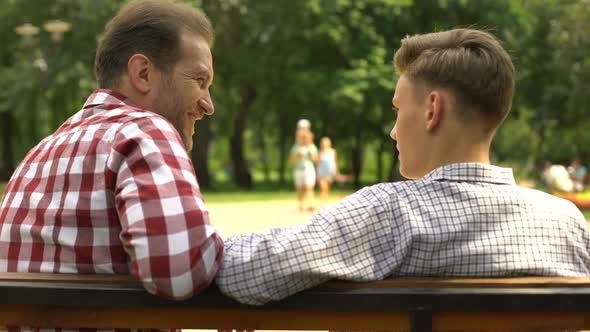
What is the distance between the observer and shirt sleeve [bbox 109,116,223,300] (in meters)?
1.60

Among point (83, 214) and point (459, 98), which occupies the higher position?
point (459, 98)

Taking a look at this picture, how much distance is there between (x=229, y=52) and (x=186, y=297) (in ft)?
99.3

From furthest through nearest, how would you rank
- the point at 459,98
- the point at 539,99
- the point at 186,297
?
the point at 539,99, the point at 459,98, the point at 186,297

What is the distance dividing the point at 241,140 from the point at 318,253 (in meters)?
33.6

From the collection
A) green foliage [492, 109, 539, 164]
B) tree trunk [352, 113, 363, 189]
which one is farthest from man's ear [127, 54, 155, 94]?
green foliage [492, 109, 539, 164]

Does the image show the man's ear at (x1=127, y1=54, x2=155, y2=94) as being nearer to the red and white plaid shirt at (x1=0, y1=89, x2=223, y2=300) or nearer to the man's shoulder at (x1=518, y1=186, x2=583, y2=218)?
the red and white plaid shirt at (x1=0, y1=89, x2=223, y2=300)

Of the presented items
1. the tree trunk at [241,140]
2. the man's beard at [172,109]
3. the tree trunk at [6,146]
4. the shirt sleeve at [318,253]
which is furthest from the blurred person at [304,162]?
the tree trunk at [6,146]

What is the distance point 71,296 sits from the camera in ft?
5.29

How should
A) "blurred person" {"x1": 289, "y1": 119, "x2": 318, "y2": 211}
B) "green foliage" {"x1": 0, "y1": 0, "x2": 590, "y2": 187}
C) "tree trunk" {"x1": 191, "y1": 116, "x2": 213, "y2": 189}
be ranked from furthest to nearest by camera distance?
"tree trunk" {"x1": 191, "y1": 116, "x2": 213, "y2": 189} < "green foliage" {"x1": 0, "y1": 0, "x2": 590, "y2": 187} < "blurred person" {"x1": 289, "y1": 119, "x2": 318, "y2": 211}

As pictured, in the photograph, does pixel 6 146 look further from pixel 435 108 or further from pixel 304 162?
pixel 435 108

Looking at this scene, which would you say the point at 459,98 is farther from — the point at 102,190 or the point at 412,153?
the point at 102,190

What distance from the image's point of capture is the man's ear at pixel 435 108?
72.7 inches

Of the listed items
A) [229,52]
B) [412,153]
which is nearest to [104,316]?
[412,153]

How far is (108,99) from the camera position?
6.48 feet
